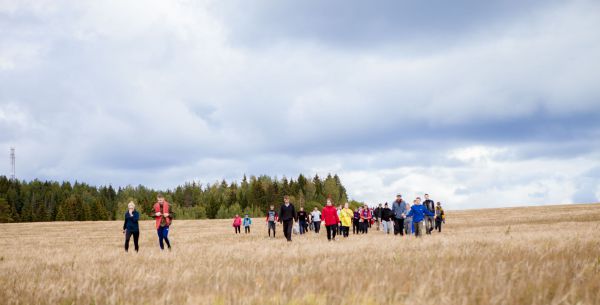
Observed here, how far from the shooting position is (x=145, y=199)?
499 feet

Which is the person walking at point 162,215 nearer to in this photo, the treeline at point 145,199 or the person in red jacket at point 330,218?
the person in red jacket at point 330,218

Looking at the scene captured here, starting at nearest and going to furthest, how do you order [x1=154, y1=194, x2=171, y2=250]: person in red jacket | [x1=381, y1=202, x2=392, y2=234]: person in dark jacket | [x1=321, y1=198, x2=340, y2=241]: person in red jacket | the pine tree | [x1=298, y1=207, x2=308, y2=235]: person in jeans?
[x1=154, y1=194, x2=171, y2=250]: person in red jacket → [x1=321, y1=198, x2=340, y2=241]: person in red jacket → [x1=381, y1=202, x2=392, y2=234]: person in dark jacket → [x1=298, y1=207, x2=308, y2=235]: person in jeans → the pine tree

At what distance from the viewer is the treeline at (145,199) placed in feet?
440

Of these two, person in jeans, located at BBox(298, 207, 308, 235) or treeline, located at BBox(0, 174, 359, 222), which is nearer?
person in jeans, located at BBox(298, 207, 308, 235)

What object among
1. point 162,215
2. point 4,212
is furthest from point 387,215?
point 4,212

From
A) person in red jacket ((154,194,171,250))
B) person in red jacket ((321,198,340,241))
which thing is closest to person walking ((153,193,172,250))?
person in red jacket ((154,194,171,250))

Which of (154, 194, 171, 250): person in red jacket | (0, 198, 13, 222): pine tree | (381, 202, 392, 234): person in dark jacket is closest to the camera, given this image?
(154, 194, 171, 250): person in red jacket

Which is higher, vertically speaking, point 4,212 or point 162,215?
point 162,215

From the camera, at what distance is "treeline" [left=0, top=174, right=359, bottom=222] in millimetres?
134000

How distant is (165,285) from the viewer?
578cm

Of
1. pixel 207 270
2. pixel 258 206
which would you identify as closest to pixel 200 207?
pixel 258 206

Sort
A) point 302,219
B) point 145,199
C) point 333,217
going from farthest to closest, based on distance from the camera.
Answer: point 145,199
point 302,219
point 333,217

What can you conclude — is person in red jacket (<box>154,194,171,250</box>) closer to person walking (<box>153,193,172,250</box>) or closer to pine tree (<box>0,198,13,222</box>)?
person walking (<box>153,193,172,250</box>)

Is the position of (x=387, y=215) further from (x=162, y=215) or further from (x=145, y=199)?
(x=145, y=199)
